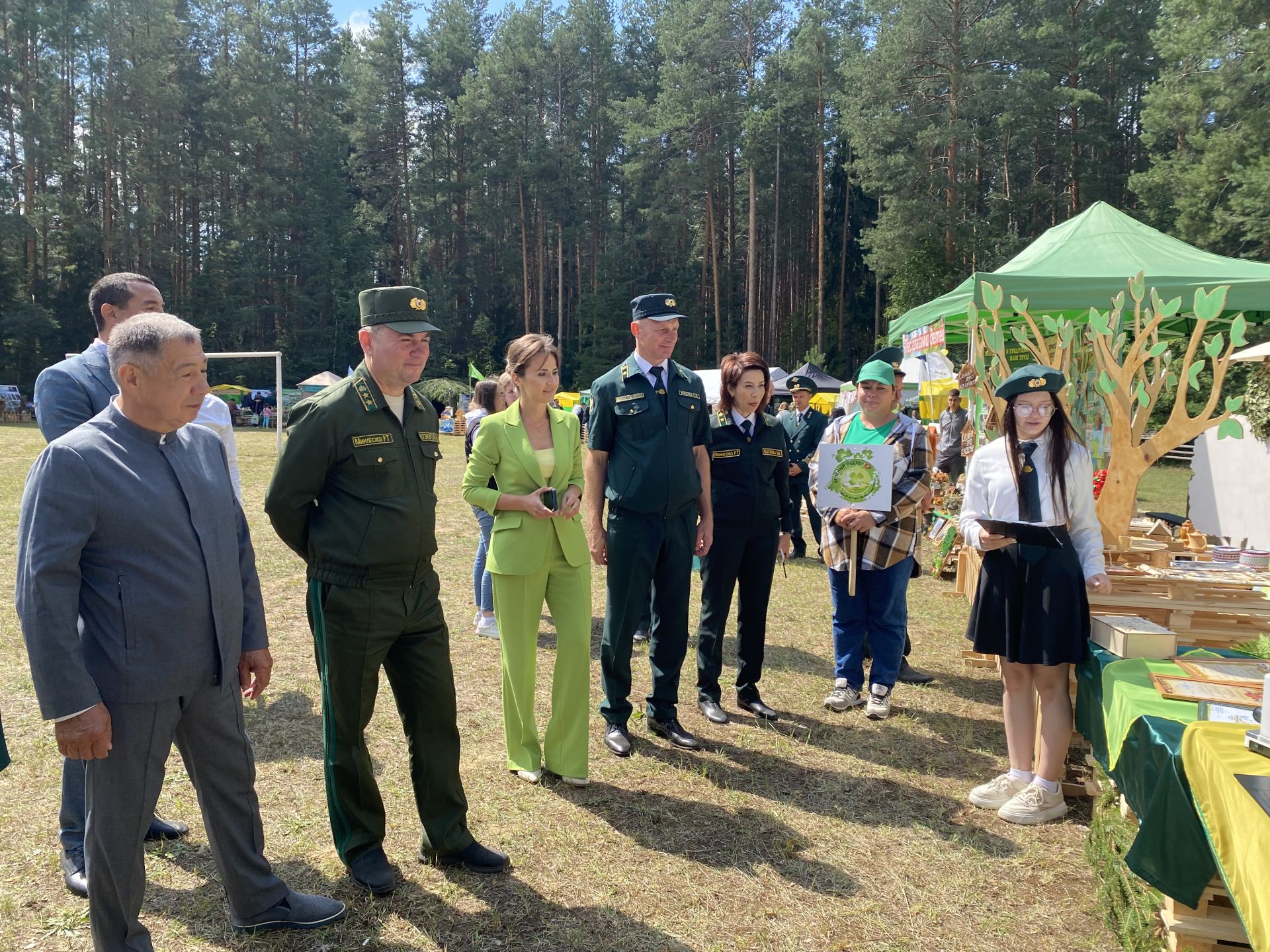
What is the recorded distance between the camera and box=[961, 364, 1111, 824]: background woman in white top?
3.34 m

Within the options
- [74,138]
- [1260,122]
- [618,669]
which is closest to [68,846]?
[618,669]

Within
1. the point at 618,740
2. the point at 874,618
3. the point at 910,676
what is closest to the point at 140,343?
the point at 618,740

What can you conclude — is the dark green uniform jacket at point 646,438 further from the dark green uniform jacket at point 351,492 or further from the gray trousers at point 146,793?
the gray trousers at point 146,793

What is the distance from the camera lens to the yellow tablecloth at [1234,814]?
1.79 meters

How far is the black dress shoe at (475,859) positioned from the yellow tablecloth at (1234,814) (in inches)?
84.3

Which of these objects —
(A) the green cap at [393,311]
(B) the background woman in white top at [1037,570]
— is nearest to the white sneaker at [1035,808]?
(B) the background woman in white top at [1037,570]

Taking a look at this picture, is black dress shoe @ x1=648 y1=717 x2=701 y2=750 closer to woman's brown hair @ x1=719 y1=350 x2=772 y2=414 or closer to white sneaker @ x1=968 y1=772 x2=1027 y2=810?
white sneaker @ x1=968 y1=772 x2=1027 y2=810

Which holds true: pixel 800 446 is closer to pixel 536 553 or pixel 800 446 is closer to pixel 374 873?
pixel 536 553

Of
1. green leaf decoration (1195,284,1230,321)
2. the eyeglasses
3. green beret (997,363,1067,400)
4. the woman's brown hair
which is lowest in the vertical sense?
the eyeglasses

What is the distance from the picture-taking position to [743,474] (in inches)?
177

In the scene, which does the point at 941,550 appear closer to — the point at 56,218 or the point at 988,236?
the point at 988,236

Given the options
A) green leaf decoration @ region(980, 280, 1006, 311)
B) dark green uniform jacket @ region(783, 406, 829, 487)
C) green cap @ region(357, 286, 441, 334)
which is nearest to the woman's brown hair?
green leaf decoration @ region(980, 280, 1006, 311)

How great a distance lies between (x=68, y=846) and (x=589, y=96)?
44.3 m

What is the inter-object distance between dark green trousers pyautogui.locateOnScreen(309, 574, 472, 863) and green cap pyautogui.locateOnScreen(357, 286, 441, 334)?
2.76 feet
